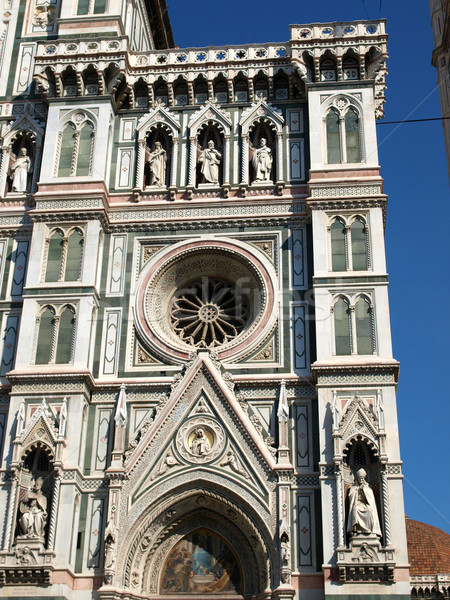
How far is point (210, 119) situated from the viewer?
25.3 metres

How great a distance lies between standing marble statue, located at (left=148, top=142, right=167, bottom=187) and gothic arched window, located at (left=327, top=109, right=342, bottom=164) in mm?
3990

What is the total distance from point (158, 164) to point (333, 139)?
4213mm

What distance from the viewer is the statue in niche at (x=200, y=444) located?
68.7 feet

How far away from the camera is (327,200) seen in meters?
23.1

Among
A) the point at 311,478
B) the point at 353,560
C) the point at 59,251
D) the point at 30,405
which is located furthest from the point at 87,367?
the point at 353,560

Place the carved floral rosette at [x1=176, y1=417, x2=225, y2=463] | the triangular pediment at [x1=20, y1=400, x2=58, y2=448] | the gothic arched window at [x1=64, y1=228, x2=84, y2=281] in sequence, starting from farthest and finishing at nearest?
the gothic arched window at [x1=64, y1=228, x2=84, y2=281]
the triangular pediment at [x1=20, y1=400, x2=58, y2=448]
the carved floral rosette at [x1=176, y1=417, x2=225, y2=463]

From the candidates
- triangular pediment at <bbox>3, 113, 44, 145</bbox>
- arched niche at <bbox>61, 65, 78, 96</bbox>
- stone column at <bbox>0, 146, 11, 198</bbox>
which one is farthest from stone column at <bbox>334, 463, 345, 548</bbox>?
arched niche at <bbox>61, 65, 78, 96</bbox>

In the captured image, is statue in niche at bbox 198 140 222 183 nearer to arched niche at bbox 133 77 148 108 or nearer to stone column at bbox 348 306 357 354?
arched niche at bbox 133 77 148 108

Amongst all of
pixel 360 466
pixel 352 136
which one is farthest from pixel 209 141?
pixel 360 466

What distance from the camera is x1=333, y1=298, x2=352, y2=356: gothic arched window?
70.6ft

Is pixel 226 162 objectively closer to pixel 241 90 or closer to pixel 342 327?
pixel 241 90

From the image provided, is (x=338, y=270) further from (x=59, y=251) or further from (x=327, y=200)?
(x=59, y=251)

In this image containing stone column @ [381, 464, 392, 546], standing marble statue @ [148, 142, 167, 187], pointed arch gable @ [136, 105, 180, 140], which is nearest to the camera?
stone column @ [381, 464, 392, 546]

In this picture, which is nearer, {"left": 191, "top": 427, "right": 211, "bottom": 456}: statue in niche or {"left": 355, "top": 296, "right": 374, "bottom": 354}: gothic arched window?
{"left": 191, "top": 427, "right": 211, "bottom": 456}: statue in niche
